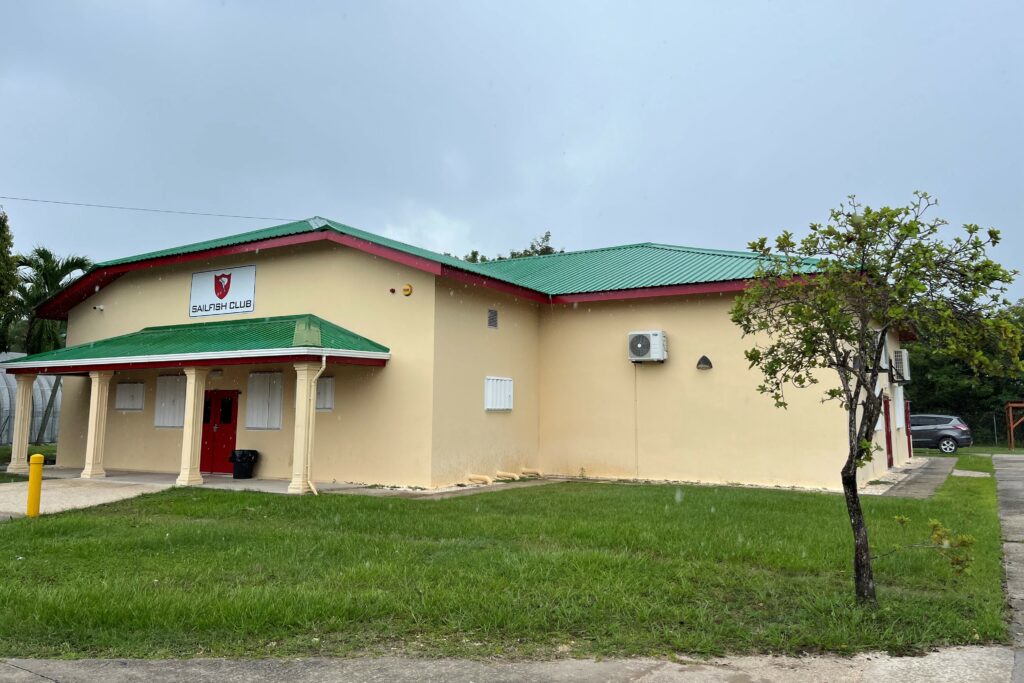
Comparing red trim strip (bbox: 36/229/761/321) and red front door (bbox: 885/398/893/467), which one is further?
red front door (bbox: 885/398/893/467)

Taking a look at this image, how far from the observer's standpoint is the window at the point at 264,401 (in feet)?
53.6

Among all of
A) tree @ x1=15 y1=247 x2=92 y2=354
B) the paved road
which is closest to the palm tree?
tree @ x1=15 y1=247 x2=92 y2=354

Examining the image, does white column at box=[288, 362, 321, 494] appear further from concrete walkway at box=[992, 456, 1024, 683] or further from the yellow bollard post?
concrete walkway at box=[992, 456, 1024, 683]

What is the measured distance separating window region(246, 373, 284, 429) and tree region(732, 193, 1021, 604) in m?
12.1

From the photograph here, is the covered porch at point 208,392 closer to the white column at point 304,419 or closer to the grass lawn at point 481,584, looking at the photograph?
the white column at point 304,419

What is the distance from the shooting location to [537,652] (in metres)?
5.16

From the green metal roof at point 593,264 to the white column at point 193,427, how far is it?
10.8 feet

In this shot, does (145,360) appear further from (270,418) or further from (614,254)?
(614,254)

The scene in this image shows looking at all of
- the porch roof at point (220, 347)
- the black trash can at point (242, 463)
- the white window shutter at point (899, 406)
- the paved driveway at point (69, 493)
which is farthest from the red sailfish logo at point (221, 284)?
the white window shutter at point (899, 406)

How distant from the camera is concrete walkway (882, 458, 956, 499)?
14049 mm

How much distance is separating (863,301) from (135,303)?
17554 millimetres

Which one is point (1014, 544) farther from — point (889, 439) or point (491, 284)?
point (889, 439)

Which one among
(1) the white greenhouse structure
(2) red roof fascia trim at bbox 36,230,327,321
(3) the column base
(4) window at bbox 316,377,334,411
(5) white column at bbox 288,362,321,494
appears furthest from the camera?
(1) the white greenhouse structure

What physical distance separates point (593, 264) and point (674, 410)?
16.4 feet
